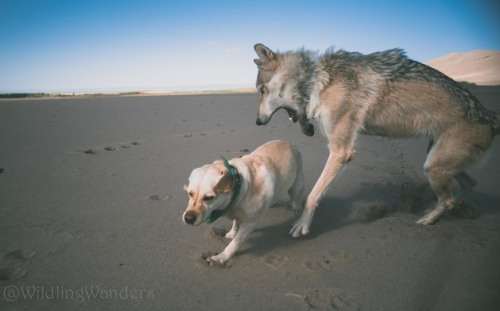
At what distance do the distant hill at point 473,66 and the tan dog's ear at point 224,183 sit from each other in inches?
1293

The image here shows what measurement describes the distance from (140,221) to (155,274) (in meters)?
1.06

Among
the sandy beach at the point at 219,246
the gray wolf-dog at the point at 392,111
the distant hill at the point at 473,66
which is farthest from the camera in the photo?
the distant hill at the point at 473,66

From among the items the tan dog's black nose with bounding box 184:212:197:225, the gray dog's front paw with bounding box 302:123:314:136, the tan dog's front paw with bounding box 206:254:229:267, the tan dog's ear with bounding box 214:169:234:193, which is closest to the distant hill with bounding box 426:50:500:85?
the gray dog's front paw with bounding box 302:123:314:136

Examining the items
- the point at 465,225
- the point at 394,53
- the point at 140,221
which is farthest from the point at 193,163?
the point at 465,225

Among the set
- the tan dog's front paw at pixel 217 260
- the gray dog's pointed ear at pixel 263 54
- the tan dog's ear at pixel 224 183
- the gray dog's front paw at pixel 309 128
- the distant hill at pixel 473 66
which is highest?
the distant hill at pixel 473 66

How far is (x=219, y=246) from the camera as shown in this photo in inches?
128

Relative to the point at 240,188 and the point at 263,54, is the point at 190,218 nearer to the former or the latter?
the point at 240,188

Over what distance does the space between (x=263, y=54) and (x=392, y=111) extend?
1.87 meters

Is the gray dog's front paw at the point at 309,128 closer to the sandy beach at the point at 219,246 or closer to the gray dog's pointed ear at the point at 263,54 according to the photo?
the sandy beach at the point at 219,246

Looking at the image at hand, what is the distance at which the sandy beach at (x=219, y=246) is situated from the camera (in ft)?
7.98

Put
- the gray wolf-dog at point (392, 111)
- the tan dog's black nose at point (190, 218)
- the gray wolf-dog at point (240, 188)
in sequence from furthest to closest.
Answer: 1. the gray wolf-dog at point (392, 111)
2. the gray wolf-dog at point (240, 188)
3. the tan dog's black nose at point (190, 218)

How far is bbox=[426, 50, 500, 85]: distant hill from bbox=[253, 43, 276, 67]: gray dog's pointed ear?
31.2 meters

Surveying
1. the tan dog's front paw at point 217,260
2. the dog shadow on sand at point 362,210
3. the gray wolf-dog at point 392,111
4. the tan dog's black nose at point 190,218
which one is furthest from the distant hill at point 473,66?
the tan dog's black nose at point 190,218

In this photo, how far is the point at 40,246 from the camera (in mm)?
3004
